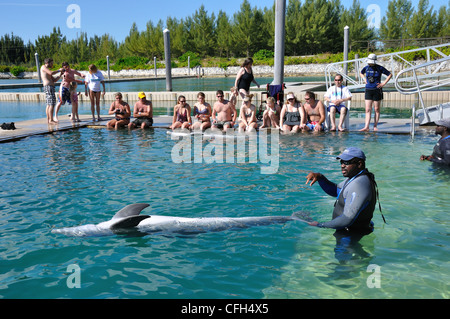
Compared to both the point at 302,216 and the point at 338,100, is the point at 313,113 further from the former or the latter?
the point at 302,216

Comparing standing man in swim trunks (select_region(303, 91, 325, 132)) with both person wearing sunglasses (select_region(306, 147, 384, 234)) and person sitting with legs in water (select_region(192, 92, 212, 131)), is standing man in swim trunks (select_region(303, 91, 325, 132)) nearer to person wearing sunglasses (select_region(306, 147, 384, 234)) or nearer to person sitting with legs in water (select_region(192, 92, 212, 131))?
person sitting with legs in water (select_region(192, 92, 212, 131))

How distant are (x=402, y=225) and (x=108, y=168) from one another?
18.1 feet

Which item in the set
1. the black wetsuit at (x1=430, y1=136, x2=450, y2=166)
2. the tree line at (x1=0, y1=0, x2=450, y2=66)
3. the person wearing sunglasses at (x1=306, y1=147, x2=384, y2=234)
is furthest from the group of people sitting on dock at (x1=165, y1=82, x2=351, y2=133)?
the tree line at (x1=0, y1=0, x2=450, y2=66)

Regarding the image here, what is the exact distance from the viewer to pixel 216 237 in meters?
5.02

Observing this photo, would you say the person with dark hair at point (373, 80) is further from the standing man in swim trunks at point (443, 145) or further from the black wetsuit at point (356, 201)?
the black wetsuit at point (356, 201)

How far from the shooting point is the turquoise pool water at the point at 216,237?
4.04 metres

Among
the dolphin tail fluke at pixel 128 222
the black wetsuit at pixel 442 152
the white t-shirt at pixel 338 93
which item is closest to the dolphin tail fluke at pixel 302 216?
the dolphin tail fluke at pixel 128 222

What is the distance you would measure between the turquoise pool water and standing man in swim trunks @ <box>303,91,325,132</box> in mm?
2313

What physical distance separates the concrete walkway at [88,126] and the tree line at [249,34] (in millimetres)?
64886

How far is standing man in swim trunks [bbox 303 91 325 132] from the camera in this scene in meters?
11.3

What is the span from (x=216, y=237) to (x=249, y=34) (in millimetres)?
81215

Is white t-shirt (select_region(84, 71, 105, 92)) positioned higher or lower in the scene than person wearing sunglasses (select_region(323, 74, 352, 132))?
higher
